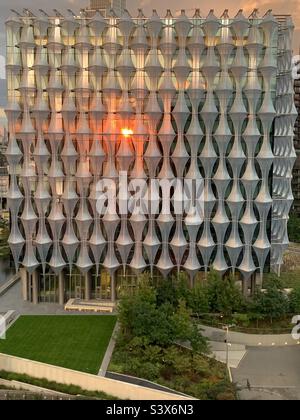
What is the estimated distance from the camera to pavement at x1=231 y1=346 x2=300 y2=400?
42469 mm

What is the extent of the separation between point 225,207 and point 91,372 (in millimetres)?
24226

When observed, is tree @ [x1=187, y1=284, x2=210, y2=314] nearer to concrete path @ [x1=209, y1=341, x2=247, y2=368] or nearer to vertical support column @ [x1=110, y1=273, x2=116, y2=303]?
concrete path @ [x1=209, y1=341, x2=247, y2=368]

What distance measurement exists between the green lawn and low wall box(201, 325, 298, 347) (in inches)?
439

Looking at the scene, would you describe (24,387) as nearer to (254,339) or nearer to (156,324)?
(156,324)

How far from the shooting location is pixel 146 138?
189 feet

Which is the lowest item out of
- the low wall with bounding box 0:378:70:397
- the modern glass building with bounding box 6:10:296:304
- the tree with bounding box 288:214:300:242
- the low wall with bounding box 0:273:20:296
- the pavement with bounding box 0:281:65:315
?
the low wall with bounding box 0:378:70:397

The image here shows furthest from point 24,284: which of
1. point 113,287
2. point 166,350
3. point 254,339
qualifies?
point 254,339

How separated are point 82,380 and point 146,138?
2747cm

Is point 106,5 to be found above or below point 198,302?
above

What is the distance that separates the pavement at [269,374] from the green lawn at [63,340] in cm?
1304

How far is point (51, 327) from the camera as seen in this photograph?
54.8 m

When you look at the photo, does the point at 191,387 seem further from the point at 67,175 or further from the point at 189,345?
the point at 67,175

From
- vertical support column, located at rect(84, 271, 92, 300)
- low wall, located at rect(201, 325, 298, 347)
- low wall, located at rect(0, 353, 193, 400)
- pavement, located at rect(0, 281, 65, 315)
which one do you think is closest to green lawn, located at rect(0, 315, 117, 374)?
pavement, located at rect(0, 281, 65, 315)

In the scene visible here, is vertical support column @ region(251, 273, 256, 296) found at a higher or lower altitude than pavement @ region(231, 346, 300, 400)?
higher
